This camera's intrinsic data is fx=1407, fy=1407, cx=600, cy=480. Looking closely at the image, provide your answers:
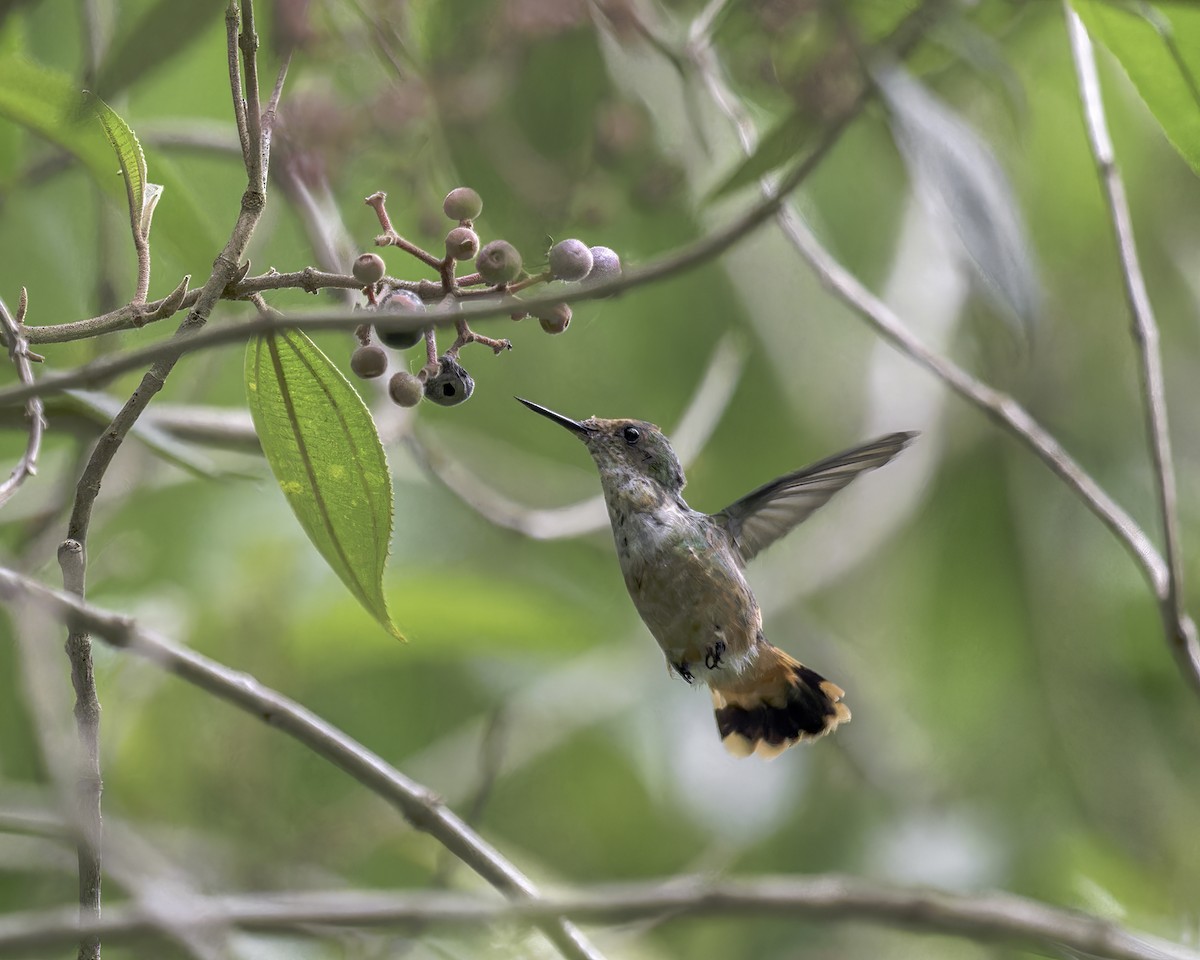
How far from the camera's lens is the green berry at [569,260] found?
1.64 meters

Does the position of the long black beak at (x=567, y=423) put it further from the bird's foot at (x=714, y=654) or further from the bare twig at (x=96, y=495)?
the bare twig at (x=96, y=495)

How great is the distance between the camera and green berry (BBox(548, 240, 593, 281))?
1638 millimetres

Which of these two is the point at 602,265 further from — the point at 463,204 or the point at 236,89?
the point at 236,89

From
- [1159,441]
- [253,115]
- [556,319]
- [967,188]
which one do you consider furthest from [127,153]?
[1159,441]

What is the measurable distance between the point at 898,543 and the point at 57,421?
4476 millimetres

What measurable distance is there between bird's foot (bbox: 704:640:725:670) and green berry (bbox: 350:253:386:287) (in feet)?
5.15

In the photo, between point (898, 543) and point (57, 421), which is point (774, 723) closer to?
point (57, 421)

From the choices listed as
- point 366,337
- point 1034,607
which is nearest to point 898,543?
point 1034,607

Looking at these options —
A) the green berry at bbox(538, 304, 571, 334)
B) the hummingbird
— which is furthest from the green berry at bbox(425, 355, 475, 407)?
the hummingbird

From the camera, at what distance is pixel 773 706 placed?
10.3ft

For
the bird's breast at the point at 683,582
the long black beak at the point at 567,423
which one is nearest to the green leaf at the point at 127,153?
the long black beak at the point at 567,423

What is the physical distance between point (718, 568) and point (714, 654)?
19 cm

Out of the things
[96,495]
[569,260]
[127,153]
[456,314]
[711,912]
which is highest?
[127,153]

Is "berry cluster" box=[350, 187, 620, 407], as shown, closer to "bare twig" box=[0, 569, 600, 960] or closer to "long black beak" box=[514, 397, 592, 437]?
"bare twig" box=[0, 569, 600, 960]
